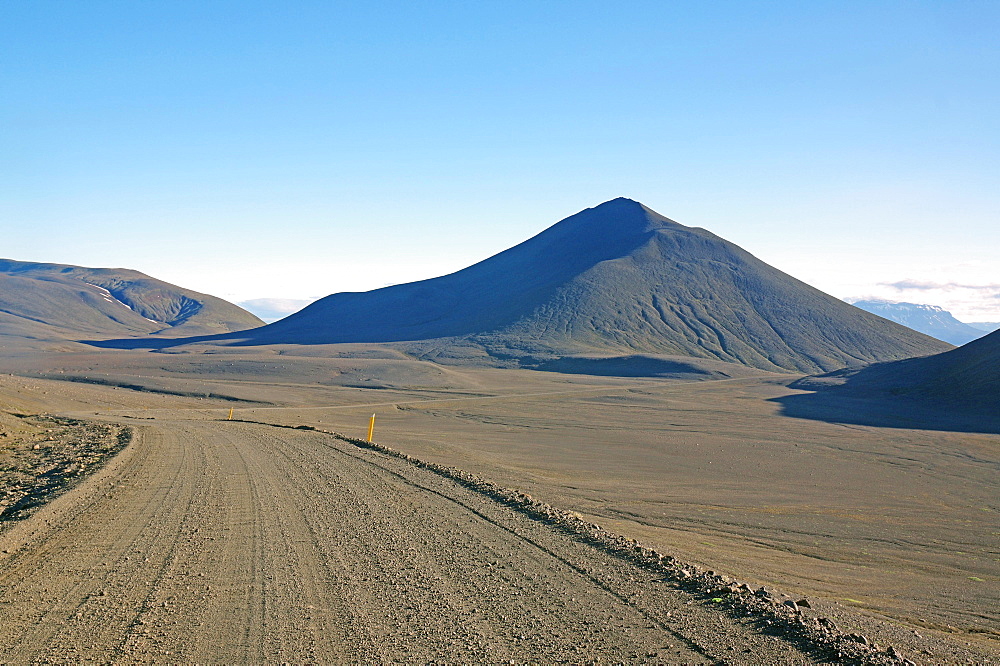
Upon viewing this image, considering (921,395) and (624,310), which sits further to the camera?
(624,310)

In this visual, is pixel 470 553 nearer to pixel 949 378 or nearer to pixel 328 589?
pixel 328 589

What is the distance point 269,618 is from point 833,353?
122176 millimetres

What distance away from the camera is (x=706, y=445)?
92.4ft

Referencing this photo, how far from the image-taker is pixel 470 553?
867 cm

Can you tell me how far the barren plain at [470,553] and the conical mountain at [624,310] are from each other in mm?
75309

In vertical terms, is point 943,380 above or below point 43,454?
above

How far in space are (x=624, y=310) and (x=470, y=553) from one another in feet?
377

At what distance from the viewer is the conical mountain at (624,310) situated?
110 meters

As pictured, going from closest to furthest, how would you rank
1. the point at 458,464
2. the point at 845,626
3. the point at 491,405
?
1. the point at 845,626
2. the point at 458,464
3. the point at 491,405

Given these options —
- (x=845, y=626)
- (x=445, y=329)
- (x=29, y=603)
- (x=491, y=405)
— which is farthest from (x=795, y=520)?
(x=445, y=329)

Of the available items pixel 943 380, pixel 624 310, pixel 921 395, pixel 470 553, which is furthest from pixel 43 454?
pixel 624 310

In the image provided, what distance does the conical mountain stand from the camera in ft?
362

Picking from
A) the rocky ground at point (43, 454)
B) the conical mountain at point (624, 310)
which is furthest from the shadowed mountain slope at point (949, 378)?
the rocky ground at point (43, 454)

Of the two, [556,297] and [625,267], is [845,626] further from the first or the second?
[625,267]
